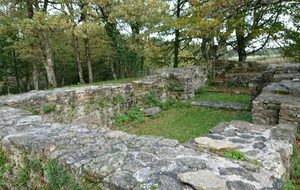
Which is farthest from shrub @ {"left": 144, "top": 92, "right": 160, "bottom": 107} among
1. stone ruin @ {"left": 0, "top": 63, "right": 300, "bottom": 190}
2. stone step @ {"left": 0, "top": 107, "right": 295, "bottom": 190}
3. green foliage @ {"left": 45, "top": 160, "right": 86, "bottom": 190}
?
green foliage @ {"left": 45, "top": 160, "right": 86, "bottom": 190}

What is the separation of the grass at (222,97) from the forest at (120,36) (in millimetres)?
2571

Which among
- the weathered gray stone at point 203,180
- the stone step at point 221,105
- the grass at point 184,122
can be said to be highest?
the weathered gray stone at point 203,180

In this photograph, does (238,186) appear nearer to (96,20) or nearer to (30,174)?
(30,174)

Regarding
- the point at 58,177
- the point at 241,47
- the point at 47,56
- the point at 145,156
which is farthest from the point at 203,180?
the point at 241,47

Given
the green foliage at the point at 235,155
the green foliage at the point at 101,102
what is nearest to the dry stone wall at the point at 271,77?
the green foliage at the point at 101,102

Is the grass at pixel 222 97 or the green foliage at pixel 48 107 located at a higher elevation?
the green foliage at pixel 48 107

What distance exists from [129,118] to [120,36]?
961 centimetres

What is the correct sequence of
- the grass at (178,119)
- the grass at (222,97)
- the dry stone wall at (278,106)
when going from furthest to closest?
1. the grass at (222,97)
2. the grass at (178,119)
3. the dry stone wall at (278,106)

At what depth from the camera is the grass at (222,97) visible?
10.2m

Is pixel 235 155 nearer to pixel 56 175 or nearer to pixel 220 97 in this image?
pixel 56 175

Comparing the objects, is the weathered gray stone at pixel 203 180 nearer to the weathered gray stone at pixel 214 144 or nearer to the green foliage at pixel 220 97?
the weathered gray stone at pixel 214 144

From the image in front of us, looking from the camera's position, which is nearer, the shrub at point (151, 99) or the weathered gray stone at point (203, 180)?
the weathered gray stone at point (203, 180)

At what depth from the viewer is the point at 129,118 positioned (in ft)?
27.6

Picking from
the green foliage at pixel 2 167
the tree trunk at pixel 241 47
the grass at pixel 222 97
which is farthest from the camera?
the tree trunk at pixel 241 47
